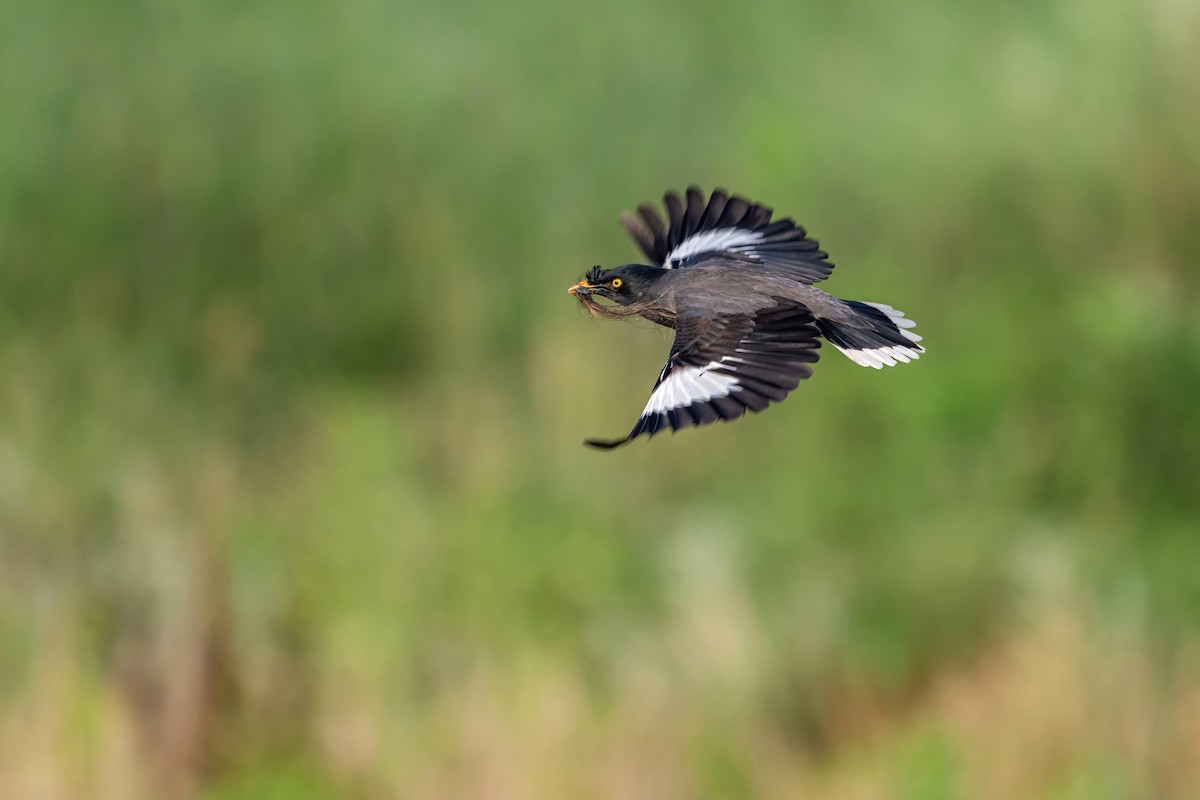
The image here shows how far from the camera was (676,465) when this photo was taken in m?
7.35

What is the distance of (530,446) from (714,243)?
A: 127 inches

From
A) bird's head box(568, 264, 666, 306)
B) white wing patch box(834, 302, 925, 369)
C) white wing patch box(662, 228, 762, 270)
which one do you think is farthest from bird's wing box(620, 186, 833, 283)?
white wing patch box(834, 302, 925, 369)

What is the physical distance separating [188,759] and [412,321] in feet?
6.04

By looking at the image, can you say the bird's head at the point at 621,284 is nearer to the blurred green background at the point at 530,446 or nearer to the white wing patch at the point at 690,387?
the white wing patch at the point at 690,387

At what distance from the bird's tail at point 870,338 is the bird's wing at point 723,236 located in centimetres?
16

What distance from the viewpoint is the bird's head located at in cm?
360

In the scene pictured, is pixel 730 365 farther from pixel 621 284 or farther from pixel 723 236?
pixel 723 236

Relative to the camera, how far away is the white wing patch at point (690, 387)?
10.4ft

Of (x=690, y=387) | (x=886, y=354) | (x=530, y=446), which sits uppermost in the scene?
(x=530, y=446)

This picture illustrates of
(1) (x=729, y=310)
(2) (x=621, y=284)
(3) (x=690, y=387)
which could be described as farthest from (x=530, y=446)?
(3) (x=690, y=387)

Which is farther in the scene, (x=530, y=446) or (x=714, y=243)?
(x=530, y=446)

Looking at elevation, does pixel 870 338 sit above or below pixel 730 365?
above

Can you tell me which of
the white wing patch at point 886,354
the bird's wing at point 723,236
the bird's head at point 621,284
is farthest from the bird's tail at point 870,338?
the bird's head at point 621,284

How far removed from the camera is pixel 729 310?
3395 millimetres
